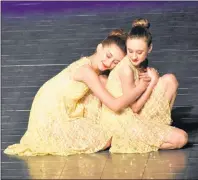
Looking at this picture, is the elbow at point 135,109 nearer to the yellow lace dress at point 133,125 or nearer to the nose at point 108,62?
the yellow lace dress at point 133,125

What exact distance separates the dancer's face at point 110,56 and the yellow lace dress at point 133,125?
1.6 inches

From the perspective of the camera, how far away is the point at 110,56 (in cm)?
820

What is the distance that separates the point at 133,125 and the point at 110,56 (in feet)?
1.68

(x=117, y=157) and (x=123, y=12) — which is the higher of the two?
(x=123, y=12)

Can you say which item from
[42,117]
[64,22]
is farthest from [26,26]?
[42,117]

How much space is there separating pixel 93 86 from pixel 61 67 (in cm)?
210

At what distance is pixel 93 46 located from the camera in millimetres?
10789

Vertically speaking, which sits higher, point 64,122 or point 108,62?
point 108,62

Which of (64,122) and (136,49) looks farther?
(64,122)

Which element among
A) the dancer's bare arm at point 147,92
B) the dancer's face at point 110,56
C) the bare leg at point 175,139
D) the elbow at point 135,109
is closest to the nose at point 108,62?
the dancer's face at point 110,56

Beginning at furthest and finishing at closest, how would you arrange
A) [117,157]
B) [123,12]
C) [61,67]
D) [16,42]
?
1. [123,12]
2. [16,42]
3. [61,67]
4. [117,157]

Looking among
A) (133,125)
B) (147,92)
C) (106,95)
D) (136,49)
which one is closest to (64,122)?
(106,95)

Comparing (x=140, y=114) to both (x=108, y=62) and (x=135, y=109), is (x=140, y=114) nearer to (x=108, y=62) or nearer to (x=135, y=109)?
(x=135, y=109)

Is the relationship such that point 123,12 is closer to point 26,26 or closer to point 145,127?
point 26,26
